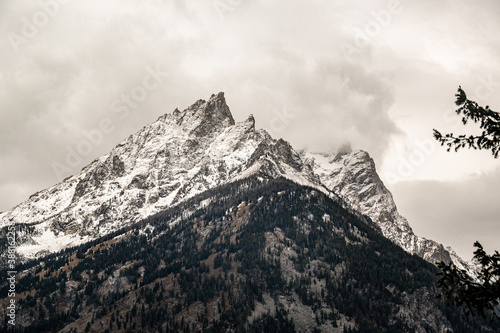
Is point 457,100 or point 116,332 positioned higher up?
point 116,332

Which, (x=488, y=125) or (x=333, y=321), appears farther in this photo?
(x=333, y=321)

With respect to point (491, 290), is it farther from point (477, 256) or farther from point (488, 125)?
point (488, 125)


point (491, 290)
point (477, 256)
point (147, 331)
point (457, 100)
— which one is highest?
point (147, 331)

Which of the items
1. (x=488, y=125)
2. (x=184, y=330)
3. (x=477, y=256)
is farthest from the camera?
(x=184, y=330)

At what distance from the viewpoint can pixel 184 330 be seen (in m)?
187

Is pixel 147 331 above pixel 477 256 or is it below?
above

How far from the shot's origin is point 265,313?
199 meters

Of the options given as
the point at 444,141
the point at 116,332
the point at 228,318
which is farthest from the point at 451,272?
the point at 116,332

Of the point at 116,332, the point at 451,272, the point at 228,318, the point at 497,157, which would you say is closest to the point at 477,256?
the point at 451,272

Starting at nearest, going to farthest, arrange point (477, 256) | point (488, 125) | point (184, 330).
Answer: point (477, 256) → point (488, 125) → point (184, 330)

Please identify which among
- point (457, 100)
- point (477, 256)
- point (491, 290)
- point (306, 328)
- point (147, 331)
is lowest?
point (491, 290)

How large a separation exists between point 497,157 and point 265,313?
19148cm

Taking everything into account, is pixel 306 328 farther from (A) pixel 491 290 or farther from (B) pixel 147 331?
(A) pixel 491 290

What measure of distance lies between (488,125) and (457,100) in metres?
Result: 1.80
